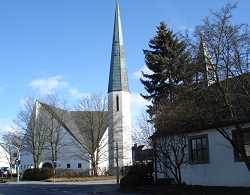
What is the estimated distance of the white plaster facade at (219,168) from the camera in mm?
25812

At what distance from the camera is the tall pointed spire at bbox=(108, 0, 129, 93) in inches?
3034

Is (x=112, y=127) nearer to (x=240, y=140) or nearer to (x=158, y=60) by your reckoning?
(x=158, y=60)

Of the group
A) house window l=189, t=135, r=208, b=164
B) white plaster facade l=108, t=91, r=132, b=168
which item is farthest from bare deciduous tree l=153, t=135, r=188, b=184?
white plaster facade l=108, t=91, r=132, b=168

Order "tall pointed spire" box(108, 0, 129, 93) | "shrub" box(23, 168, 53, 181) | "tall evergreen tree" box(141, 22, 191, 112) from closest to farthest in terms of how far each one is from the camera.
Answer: "tall evergreen tree" box(141, 22, 191, 112) → "shrub" box(23, 168, 53, 181) → "tall pointed spire" box(108, 0, 129, 93)

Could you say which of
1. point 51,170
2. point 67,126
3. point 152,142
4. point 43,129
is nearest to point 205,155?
point 152,142

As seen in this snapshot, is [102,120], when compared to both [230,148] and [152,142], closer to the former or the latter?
[152,142]

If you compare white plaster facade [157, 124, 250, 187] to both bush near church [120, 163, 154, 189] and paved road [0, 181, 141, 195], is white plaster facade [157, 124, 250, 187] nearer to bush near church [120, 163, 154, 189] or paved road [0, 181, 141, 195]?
bush near church [120, 163, 154, 189]

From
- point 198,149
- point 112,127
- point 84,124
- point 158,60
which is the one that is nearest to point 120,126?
point 112,127

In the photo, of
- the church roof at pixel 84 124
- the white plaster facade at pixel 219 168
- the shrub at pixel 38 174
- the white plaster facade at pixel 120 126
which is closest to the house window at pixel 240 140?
the white plaster facade at pixel 219 168

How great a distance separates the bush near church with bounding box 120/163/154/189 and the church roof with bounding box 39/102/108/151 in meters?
34.9

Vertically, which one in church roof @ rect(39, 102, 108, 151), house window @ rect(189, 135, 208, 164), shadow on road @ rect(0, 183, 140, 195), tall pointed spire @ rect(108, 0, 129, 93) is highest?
tall pointed spire @ rect(108, 0, 129, 93)

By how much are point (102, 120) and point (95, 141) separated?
138 inches

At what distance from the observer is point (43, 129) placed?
7250 cm

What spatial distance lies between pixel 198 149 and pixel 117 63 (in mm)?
48863
